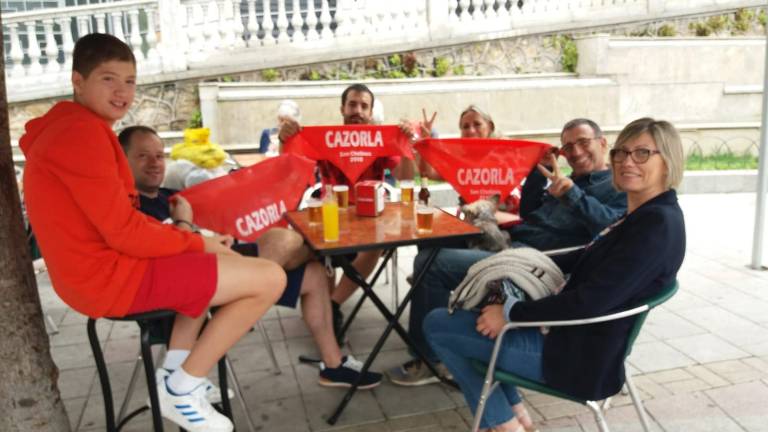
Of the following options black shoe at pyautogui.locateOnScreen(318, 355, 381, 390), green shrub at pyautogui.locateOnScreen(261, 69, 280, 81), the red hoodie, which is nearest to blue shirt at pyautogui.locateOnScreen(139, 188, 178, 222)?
the red hoodie

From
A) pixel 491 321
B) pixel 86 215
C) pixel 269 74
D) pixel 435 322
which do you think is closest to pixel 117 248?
pixel 86 215

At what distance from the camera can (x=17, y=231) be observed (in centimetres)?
231

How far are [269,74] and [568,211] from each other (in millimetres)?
6677

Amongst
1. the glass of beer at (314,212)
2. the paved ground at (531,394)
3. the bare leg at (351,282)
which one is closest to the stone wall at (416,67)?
the paved ground at (531,394)

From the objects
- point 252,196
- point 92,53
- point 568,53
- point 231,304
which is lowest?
point 231,304

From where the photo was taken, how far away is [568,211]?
3057 mm

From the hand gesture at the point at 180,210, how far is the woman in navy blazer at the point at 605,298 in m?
1.24

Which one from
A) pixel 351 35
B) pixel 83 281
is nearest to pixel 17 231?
pixel 83 281

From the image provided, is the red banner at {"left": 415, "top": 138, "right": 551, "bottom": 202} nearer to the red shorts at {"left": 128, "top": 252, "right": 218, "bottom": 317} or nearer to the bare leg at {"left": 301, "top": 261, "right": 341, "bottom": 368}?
the bare leg at {"left": 301, "top": 261, "right": 341, "bottom": 368}

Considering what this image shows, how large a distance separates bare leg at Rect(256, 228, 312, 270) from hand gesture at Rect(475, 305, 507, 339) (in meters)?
1.06

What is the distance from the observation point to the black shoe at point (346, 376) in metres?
3.03

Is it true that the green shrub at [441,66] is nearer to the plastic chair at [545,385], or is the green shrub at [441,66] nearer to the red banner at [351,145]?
the red banner at [351,145]

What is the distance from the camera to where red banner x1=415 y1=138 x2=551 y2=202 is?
129 inches

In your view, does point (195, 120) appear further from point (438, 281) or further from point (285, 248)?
point (438, 281)
